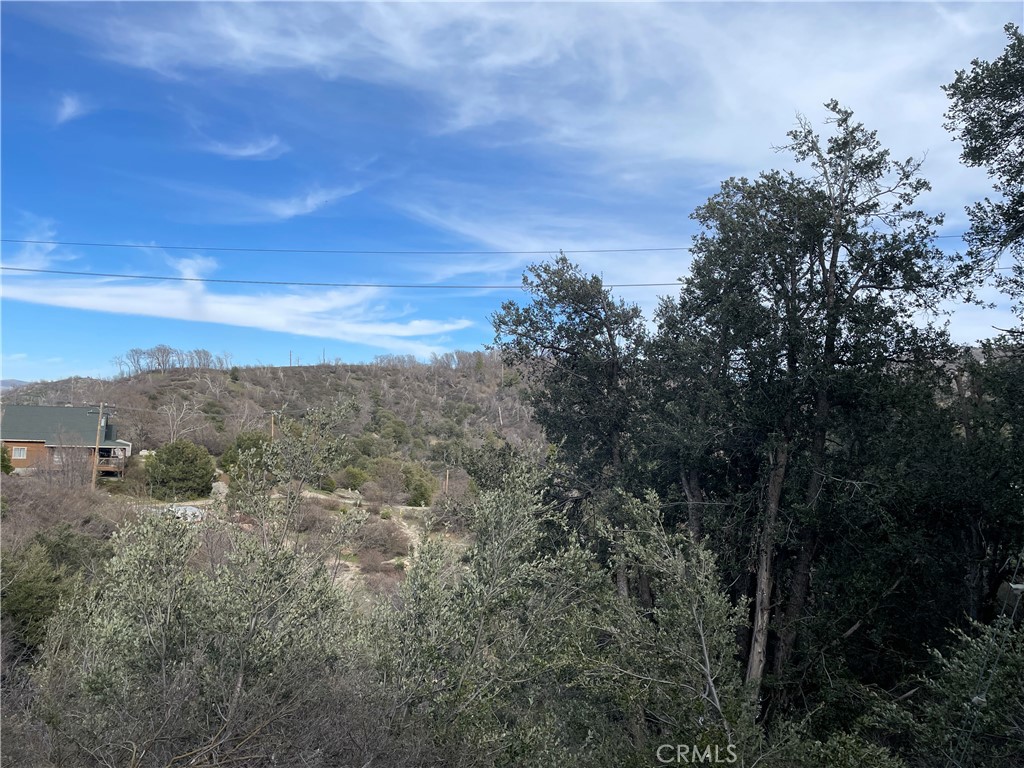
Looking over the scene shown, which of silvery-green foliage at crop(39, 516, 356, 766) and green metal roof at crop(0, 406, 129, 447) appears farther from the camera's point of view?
green metal roof at crop(0, 406, 129, 447)

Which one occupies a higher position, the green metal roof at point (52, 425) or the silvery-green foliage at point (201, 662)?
the green metal roof at point (52, 425)

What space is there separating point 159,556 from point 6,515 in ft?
70.8

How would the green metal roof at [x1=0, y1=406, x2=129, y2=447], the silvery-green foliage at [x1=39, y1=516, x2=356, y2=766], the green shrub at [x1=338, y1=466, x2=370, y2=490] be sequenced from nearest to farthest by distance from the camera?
the silvery-green foliage at [x1=39, y1=516, x2=356, y2=766] → the green metal roof at [x1=0, y1=406, x2=129, y2=447] → the green shrub at [x1=338, y1=466, x2=370, y2=490]

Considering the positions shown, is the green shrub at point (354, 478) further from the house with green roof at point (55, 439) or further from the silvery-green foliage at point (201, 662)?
the silvery-green foliage at point (201, 662)

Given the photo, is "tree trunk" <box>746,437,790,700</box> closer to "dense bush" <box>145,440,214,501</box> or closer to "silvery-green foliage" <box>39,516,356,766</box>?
"silvery-green foliage" <box>39,516,356,766</box>

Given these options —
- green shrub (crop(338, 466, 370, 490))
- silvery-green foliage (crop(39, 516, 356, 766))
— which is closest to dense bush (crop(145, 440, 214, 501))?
green shrub (crop(338, 466, 370, 490))

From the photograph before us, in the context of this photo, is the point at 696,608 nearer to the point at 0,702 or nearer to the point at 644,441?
the point at 644,441

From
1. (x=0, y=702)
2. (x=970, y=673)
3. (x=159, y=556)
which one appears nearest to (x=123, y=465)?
(x=0, y=702)

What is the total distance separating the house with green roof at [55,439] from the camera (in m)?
33.7

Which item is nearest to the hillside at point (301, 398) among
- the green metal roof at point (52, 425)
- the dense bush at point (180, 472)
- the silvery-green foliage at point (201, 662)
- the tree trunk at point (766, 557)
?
the green metal roof at point (52, 425)

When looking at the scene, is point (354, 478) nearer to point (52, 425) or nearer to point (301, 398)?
point (52, 425)

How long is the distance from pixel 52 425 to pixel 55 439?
1.78 metres

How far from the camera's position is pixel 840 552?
39.8 ft

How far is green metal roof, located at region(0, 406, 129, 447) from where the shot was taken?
3566cm
